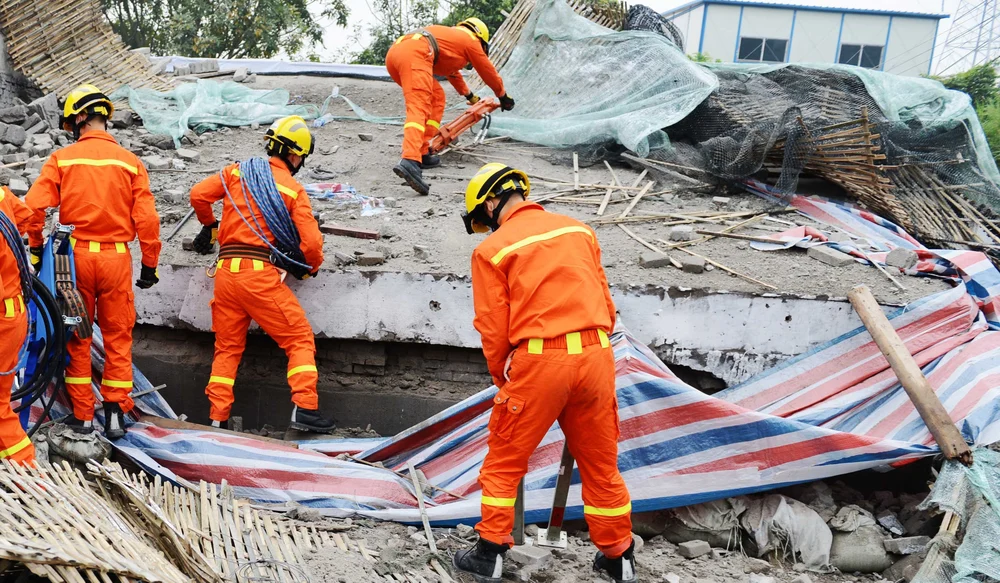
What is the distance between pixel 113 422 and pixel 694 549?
3250 mm

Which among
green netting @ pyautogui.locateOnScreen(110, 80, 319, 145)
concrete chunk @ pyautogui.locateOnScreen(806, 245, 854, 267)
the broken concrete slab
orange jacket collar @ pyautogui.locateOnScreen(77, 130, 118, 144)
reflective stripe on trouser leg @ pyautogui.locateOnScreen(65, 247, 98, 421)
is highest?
orange jacket collar @ pyautogui.locateOnScreen(77, 130, 118, 144)

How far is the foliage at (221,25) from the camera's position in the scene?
46.1 feet

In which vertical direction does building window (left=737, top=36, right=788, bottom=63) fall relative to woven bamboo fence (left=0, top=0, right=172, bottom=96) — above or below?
below

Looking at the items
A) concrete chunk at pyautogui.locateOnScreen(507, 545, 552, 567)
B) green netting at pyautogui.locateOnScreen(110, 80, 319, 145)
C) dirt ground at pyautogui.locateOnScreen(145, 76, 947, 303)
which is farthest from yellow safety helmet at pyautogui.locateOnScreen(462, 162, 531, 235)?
green netting at pyautogui.locateOnScreen(110, 80, 319, 145)

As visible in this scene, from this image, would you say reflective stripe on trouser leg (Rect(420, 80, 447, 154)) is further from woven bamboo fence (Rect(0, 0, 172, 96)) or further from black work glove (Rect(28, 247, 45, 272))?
woven bamboo fence (Rect(0, 0, 172, 96))

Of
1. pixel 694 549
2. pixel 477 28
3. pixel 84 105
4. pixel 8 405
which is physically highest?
pixel 477 28

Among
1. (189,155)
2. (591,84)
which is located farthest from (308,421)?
(591,84)

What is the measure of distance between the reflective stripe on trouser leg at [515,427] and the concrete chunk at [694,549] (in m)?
1.00

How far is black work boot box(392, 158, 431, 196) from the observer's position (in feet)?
21.1

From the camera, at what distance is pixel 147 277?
4895mm

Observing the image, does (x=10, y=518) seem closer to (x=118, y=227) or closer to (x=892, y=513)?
(x=118, y=227)

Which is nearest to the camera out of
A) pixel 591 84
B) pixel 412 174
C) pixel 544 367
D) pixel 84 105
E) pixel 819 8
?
pixel 544 367

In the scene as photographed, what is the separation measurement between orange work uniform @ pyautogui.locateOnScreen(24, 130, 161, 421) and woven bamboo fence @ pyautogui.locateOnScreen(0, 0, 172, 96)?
4.50 meters

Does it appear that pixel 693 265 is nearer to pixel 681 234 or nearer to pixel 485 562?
pixel 681 234
